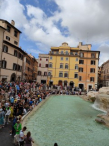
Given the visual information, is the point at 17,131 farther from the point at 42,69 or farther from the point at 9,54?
the point at 42,69

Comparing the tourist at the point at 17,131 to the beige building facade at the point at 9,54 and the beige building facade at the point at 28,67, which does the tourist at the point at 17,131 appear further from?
the beige building facade at the point at 28,67

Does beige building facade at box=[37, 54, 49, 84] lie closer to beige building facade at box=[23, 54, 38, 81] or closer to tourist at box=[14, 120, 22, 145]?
beige building facade at box=[23, 54, 38, 81]

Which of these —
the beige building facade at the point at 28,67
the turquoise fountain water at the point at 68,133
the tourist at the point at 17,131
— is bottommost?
the turquoise fountain water at the point at 68,133

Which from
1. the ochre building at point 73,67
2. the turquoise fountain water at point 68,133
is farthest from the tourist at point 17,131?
the ochre building at point 73,67

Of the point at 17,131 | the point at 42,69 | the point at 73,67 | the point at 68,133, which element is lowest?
the point at 68,133

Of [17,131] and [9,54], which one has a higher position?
[9,54]

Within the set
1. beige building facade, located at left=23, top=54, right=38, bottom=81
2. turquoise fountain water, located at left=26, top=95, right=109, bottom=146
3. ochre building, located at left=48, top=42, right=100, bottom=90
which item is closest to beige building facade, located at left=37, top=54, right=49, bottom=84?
beige building facade, located at left=23, top=54, right=38, bottom=81

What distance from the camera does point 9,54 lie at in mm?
27797

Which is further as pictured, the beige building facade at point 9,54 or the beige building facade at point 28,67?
the beige building facade at point 28,67

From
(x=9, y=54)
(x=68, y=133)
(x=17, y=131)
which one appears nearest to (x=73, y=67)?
(x=9, y=54)

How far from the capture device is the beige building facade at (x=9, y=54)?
2559 centimetres

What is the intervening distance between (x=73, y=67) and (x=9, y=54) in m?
24.0

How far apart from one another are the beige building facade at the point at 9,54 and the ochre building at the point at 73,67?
14660mm

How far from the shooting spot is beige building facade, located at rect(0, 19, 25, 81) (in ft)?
84.0
